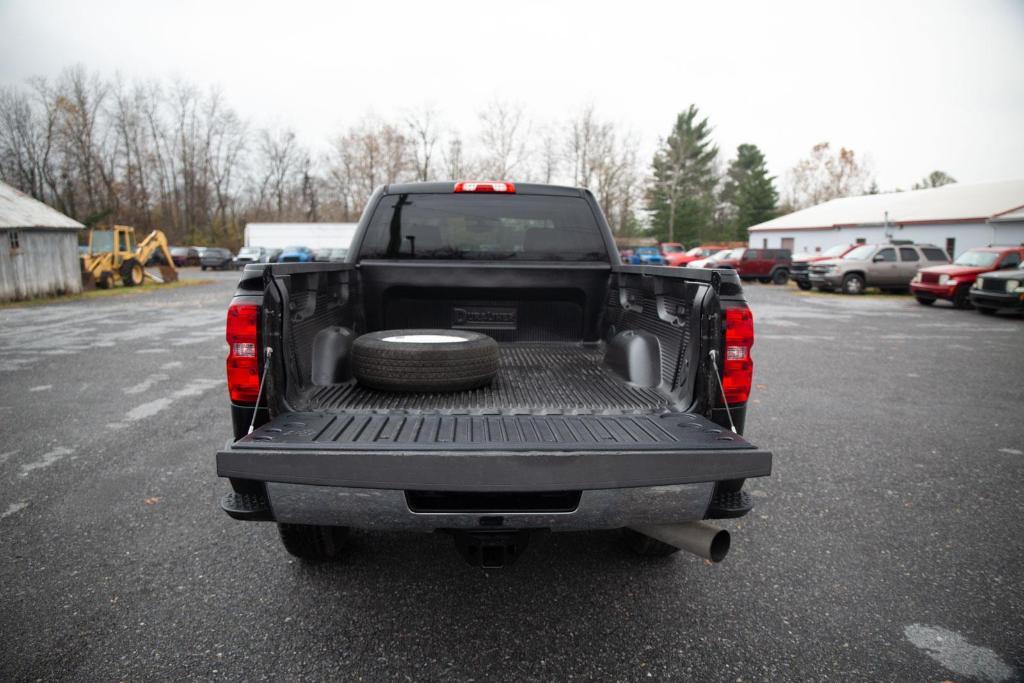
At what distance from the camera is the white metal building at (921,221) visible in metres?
32.7

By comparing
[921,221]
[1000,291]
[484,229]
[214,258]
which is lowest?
[1000,291]

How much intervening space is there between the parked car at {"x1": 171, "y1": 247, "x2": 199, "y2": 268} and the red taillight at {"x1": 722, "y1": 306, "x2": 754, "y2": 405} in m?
52.3

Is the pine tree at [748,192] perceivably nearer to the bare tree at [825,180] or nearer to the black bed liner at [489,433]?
the bare tree at [825,180]

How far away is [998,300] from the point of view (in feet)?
50.5

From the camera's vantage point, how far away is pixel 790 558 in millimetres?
3264

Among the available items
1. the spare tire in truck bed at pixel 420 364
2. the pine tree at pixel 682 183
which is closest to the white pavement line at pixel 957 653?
the spare tire in truck bed at pixel 420 364

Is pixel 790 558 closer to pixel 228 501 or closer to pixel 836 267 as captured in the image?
pixel 228 501

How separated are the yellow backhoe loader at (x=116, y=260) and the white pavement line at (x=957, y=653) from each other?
92.0 ft

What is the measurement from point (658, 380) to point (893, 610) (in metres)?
1.46

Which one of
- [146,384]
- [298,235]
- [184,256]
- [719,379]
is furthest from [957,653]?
[184,256]

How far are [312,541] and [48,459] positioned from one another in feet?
10.1

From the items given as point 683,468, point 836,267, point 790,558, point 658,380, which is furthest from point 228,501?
point 836,267

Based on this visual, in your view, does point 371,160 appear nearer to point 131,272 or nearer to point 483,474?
point 131,272

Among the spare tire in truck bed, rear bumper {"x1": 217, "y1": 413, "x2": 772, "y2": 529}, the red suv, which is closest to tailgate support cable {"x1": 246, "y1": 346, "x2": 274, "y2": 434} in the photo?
rear bumper {"x1": 217, "y1": 413, "x2": 772, "y2": 529}
